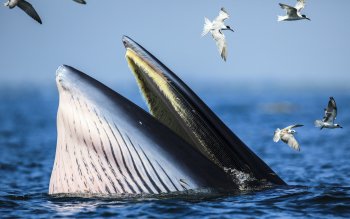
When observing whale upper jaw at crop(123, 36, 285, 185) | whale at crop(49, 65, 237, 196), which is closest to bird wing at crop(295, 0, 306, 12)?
whale upper jaw at crop(123, 36, 285, 185)

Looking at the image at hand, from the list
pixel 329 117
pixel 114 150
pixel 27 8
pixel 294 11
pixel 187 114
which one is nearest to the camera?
pixel 114 150

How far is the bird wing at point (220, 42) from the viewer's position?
1349 centimetres

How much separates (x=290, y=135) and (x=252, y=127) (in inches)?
950

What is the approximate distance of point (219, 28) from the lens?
14266mm

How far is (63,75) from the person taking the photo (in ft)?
36.6

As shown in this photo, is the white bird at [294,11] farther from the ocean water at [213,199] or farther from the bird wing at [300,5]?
the ocean water at [213,199]

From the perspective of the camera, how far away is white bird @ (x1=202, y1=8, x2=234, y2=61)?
45.0 ft

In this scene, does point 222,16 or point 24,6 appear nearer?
point 24,6

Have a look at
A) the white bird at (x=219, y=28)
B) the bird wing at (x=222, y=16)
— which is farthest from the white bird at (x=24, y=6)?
the bird wing at (x=222, y=16)

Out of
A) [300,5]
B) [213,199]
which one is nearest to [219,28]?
[300,5]

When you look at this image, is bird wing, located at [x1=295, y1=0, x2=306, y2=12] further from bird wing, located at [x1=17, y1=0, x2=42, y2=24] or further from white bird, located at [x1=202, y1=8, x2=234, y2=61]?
bird wing, located at [x1=17, y1=0, x2=42, y2=24]

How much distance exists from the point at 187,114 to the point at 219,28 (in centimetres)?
305

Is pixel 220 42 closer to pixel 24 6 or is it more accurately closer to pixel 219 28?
pixel 219 28

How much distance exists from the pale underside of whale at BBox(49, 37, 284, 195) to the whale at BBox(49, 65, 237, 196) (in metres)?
0.01
